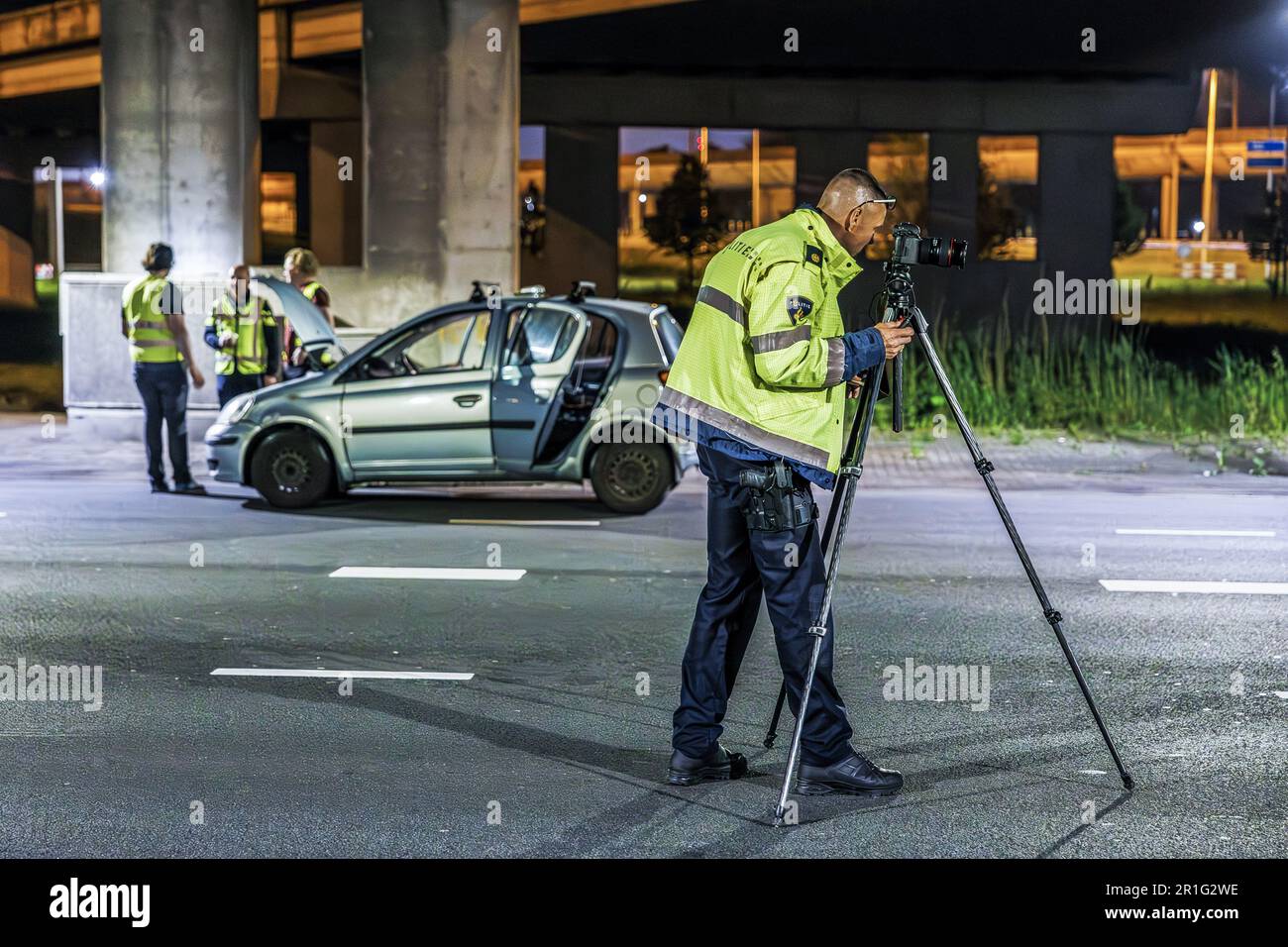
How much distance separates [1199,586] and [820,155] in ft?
77.1

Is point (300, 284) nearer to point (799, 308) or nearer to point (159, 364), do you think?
point (159, 364)

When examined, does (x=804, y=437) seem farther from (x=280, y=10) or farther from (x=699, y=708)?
(x=280, y=10)

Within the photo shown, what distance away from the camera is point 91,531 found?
12172 millimetres

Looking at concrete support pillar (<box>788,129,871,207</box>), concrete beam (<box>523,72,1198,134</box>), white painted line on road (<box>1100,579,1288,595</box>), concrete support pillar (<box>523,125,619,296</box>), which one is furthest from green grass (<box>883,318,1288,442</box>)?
concrete support pillar (<box>523,125,619,296</box>)

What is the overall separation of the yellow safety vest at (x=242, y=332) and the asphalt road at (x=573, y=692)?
218 cm

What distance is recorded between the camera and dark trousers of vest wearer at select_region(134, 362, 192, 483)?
14500 mm

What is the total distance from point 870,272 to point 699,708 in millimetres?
25663

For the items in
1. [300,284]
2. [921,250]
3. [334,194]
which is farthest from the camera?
[334,194]

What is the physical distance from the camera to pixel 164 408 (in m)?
14.6

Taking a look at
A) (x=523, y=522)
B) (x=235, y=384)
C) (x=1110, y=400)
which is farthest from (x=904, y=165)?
(x=523, y=522)

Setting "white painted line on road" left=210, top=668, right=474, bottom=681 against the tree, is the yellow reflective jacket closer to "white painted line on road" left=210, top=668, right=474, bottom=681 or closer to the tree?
"white painted line on road" left=210, top=668, right=474, bottom=681

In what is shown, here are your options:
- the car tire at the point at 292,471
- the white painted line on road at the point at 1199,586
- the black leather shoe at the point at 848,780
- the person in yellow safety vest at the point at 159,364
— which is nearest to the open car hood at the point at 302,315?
the person in yellow safety vest at the point at 159,364

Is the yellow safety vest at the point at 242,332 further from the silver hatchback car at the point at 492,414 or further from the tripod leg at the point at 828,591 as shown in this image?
the tripod leg at the point at 828,591
